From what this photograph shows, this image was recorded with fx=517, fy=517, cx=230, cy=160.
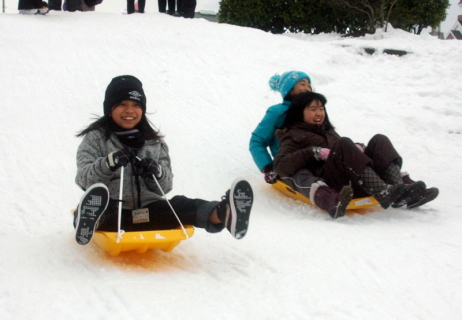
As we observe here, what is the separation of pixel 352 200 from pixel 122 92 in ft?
5.37

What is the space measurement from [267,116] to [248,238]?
59.1 inches

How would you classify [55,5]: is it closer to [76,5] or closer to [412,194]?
[76,5]

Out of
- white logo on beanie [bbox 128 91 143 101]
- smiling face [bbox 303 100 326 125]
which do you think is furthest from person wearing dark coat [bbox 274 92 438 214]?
white logo on beanie [bbox 128 91 143 101]

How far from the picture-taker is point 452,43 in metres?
8.50

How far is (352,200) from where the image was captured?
3.40 meters

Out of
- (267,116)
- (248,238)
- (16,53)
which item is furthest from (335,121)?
(16,53)

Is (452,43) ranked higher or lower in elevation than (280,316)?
higher

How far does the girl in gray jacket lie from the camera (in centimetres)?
250

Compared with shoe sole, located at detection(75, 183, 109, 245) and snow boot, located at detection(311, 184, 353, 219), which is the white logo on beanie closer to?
shoe sole, located at detection(75, 183, 109, 245)

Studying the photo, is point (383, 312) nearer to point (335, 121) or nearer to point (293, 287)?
point (293, 287)

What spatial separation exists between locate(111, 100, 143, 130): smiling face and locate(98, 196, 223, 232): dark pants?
1.47ft

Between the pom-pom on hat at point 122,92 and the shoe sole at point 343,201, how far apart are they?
1334mm

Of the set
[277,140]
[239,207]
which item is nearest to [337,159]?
[277,140]

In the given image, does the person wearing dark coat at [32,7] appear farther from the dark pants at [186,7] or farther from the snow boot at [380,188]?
the snow boot at [380,188]
